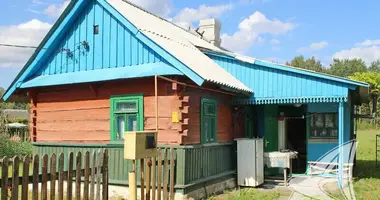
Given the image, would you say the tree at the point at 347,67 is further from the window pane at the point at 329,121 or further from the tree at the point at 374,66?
the window pane at the point at 329,121

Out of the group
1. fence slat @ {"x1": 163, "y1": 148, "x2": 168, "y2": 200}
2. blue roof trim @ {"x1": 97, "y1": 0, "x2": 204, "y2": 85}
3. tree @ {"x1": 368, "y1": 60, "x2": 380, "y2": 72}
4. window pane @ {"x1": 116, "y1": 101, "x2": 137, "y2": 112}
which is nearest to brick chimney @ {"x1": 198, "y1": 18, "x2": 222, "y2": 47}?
blue roof trim @ {"x1": 97, "y1": 0, "x2": 204, "y2": 85}

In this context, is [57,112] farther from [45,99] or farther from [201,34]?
[201,34]

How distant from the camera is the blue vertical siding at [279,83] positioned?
418 inches

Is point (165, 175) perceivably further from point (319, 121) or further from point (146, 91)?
point (319, 121)

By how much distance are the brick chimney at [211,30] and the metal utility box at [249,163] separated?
7332mm

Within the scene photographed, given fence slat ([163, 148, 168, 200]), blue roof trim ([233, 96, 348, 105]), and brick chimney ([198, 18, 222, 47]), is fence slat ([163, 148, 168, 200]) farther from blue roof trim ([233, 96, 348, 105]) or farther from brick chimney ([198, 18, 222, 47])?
brick chimney ([198, 18, 222, 47])

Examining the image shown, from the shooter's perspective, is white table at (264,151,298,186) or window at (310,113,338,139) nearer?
white table at (264,151,298,186)

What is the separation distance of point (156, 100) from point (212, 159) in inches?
102

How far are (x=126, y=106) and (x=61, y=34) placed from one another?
3080mm

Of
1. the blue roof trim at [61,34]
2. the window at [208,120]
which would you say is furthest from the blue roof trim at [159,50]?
the window at [208,120]

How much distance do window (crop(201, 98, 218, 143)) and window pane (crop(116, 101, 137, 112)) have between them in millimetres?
1666

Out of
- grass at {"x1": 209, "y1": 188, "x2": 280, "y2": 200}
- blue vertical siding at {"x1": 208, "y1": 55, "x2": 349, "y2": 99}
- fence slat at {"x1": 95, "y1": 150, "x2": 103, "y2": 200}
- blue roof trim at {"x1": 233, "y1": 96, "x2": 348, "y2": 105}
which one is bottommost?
grass at {"x1": 209, "y1": 188, "x2": 280, "y2": 200}

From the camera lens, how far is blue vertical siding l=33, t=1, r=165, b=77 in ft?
31.7

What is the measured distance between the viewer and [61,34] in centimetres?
1088
